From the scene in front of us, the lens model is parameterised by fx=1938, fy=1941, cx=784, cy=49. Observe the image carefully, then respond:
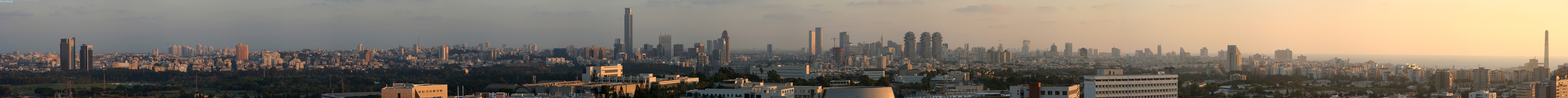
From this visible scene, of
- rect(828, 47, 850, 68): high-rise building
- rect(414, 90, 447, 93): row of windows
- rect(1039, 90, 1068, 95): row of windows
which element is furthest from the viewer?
rect(828, 47, 850, 68): high-rise building

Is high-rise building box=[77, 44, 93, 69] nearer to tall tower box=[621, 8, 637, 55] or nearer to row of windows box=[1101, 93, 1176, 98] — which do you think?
tall tower box=[621, 8, 637, 55]

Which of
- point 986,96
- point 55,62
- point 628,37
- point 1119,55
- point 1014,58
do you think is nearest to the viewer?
point 986,96

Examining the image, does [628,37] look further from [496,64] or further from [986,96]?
[986,96]

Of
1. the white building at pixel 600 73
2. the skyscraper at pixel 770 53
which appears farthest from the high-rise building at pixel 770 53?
the white building at pixel 600 73

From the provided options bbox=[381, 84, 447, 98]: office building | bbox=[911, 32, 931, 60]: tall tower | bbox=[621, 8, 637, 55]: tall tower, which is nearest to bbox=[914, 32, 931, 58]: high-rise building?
bbox=[911, 32, 931, 60]: tall tower

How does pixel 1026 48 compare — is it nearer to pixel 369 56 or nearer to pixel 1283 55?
pixel 1283 55

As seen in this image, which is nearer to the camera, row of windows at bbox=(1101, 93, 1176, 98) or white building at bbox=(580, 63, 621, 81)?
row of windows at bbox=(1101, 93, 1176, 98)

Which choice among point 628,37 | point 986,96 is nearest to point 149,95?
point 986,96
